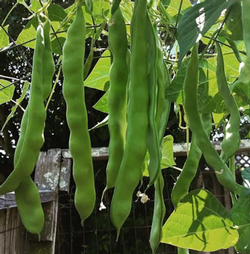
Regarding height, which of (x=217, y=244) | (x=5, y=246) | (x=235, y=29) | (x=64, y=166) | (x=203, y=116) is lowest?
(x=5, y=246)

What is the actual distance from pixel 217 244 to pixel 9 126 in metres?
2.59

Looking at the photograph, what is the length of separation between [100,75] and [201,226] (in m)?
0.37

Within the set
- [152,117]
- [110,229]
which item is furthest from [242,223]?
[110,229]

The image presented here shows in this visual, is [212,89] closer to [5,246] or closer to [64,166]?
[5,246]

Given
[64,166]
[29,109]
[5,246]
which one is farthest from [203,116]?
[64,166]

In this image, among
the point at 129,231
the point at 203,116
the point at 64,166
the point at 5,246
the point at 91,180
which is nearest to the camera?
the point at 91,180

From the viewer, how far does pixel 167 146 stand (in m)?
0.93

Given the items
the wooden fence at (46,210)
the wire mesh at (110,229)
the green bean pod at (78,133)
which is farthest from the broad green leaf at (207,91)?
the wire mesh at (110,229)

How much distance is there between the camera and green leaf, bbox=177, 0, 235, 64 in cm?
44

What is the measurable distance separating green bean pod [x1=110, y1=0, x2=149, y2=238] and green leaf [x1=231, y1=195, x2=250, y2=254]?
311 mm

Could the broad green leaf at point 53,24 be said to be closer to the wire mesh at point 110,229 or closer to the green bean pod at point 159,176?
the green bean pod at point 159,176

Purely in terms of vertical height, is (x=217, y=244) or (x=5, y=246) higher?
(x=217, y=244)

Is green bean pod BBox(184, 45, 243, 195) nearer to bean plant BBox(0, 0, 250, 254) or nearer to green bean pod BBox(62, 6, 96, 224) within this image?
bean plant BBox(0, 0, 250, 254)

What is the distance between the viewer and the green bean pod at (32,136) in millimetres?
446
